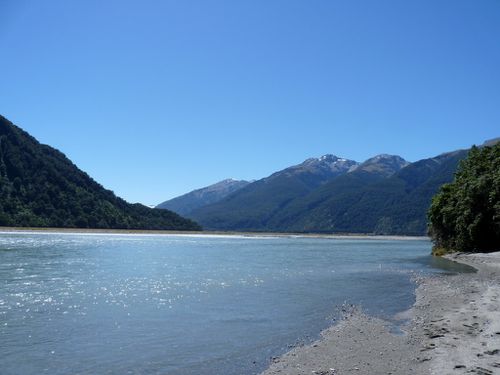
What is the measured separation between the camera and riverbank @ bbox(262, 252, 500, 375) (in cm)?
1531

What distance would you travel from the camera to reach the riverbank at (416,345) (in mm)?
15312

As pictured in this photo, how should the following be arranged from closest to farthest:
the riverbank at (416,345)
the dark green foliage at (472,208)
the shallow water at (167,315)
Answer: the riverbank at (416,345)
the shallow water at (167,315)
the dark green foliage at (472,208)

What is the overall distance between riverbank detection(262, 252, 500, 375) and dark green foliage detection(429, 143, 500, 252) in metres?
40.9

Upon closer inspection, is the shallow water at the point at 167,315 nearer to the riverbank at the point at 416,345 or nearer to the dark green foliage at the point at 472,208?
the riverbank at the point at 416,345

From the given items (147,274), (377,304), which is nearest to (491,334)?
(377,304)

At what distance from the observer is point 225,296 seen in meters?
32.1

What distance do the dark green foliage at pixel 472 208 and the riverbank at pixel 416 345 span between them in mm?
40930

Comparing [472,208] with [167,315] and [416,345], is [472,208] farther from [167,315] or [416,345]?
[416,345]

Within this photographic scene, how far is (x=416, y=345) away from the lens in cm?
1838

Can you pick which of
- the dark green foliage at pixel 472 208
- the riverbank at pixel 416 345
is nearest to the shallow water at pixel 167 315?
the riverbank at pixel 416 345

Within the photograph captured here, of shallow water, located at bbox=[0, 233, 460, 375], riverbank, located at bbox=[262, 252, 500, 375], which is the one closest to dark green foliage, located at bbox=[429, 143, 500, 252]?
shallow water, located at bbox=[0, 233, 460, 375]

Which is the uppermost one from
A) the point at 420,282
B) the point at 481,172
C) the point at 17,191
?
the point at 17,191

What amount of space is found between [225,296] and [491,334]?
17.5 meters

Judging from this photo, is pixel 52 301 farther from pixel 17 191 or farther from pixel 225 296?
pixel 17 191
